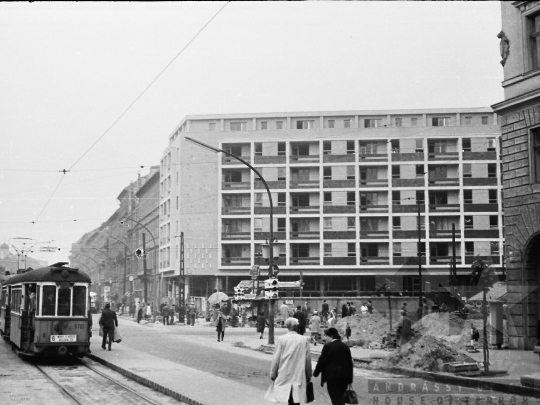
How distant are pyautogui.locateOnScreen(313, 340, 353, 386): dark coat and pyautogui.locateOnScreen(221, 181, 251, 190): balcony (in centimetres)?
6166

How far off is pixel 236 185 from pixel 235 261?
7301mm

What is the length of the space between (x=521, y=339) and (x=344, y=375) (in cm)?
1552

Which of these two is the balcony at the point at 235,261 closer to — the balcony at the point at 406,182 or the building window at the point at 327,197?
the building window at the point at 327,197

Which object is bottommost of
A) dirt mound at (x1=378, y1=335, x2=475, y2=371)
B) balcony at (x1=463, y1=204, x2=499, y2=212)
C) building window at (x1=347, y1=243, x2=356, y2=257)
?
dirt mound at (x1=378, y1=335, x2=475, y2=371)

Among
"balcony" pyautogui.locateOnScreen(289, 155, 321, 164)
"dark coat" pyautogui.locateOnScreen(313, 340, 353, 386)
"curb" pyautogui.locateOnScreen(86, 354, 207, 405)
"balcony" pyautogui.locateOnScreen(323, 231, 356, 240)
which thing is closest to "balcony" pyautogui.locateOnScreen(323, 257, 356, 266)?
"balcony" pyautogui.locateOnScreen(323, 231, 356, 240)

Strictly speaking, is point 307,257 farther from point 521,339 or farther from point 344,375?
point 344,375

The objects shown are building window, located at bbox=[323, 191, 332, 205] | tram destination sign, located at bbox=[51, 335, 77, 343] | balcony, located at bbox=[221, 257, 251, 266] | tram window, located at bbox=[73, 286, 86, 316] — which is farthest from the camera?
balcony, located at bbox=[221, 257, 251, 266]

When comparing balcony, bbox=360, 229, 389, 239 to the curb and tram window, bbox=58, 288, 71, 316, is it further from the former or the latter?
tram window, bbox=58, 288, 71, 316

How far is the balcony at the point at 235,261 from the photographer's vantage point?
7181 cm

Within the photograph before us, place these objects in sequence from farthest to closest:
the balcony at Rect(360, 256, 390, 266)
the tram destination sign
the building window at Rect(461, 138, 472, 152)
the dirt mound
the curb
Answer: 1. the balcony at Rect(360, 256, 390, 266)
2. the building window at Rect(461, 138, 472, 152)
3. the tram destination sign
4. the dirt mound
5. the curb

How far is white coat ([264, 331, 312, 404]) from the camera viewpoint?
10.0 metres

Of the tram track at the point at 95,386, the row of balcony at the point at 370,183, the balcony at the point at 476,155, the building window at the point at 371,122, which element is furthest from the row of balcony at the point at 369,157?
the tram track at the point at 95,386

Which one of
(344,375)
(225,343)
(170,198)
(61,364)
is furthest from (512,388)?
(170,198)

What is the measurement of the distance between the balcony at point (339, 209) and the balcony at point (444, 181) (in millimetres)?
7515
